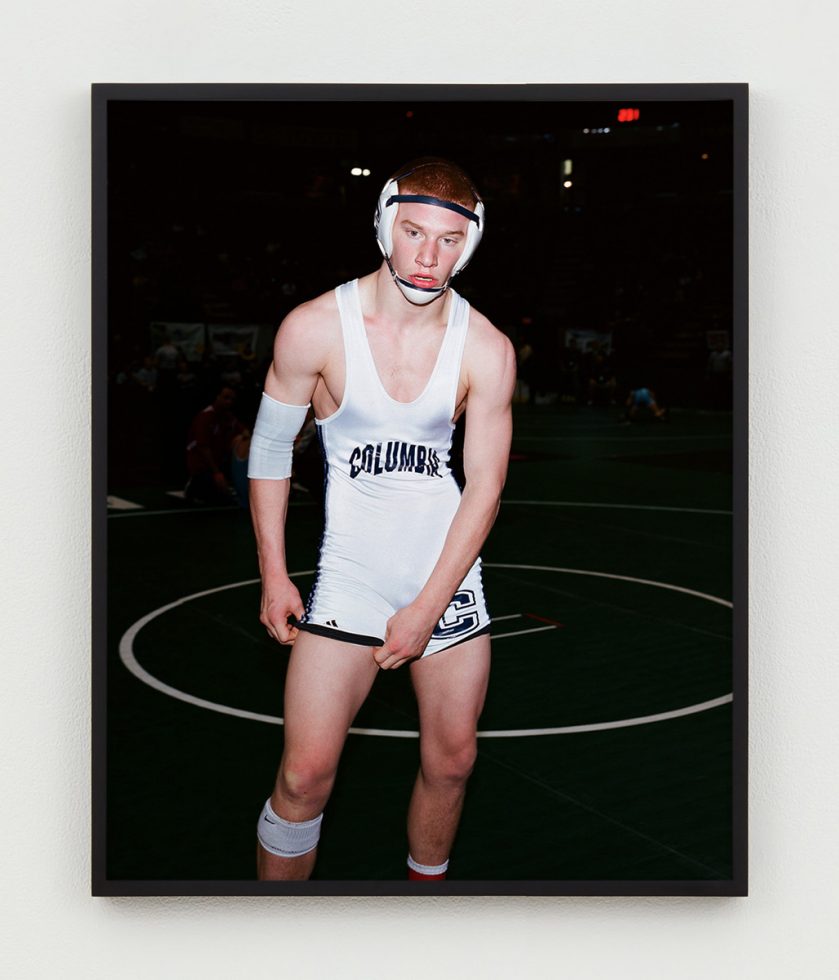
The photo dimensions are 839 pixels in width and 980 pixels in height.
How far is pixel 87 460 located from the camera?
2.79 m

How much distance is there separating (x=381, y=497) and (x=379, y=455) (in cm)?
10

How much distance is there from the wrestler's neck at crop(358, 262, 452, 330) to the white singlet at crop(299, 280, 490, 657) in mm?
28

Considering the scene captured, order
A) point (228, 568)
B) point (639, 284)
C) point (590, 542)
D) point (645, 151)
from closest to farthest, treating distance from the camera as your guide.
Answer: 1. point (645, 151)
2. point (639, 284)
3. point (228, 568)
4. point (590, 542)

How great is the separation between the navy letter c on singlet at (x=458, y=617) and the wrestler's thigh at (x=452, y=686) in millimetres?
37

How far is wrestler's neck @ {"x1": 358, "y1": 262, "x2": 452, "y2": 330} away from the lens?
2.73 metres

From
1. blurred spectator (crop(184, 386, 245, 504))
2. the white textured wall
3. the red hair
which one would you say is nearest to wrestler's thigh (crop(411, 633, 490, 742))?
the white textured wall

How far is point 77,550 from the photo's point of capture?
9.18 ft

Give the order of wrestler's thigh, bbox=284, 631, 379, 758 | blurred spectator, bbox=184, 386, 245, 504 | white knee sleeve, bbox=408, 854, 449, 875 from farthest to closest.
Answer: blurred spectator, bbox=184, 386, 245, 504 < white knee sleeve, bbox=408, 854, 449, 875 < wrestler's thigh, bbox=284, 631, 379, 758

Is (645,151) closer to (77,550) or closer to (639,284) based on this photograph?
(639,284)

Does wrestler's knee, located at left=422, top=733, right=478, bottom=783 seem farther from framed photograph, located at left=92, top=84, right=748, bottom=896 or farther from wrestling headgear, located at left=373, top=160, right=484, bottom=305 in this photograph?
wrestling headgear, located at left=373, top=160, right=484, bottom=305

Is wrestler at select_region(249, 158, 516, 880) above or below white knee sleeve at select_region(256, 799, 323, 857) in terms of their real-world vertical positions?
above

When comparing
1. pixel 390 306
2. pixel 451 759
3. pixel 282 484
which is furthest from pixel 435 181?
pixel 451 759

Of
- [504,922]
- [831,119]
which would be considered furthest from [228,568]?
[831,119]

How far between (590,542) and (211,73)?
4.88m
